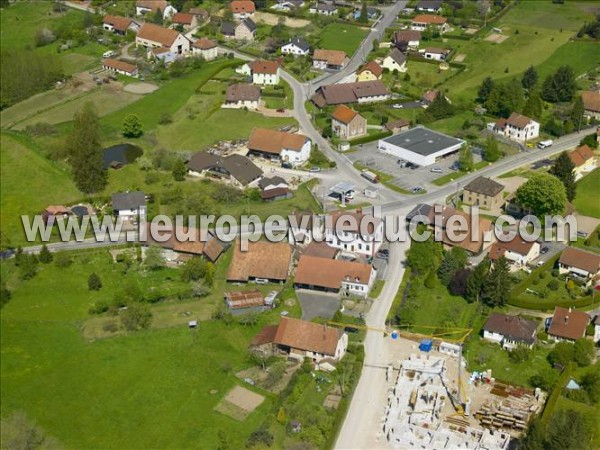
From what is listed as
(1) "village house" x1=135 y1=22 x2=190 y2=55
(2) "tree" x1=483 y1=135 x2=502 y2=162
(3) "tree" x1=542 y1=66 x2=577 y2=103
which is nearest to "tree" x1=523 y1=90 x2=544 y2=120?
(3) "tree" x1=542 y1=66 x2=577 y2=103

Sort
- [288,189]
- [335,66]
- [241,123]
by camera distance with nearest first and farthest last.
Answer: [288,189]
[241,123]
[335,66]

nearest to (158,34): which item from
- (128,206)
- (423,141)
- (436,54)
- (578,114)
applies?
(436,54)

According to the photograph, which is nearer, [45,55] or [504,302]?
[504,302]

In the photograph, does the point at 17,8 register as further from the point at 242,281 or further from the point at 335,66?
the point at 242,281

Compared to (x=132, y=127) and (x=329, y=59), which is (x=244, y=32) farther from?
(x=132, y=127)

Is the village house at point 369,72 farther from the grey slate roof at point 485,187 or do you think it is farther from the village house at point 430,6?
the grey slate roof at point 485,187

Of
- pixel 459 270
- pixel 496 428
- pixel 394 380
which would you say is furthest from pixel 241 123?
pixel 496 428

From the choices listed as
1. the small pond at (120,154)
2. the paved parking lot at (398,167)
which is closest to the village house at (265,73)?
the paved parking lot at (398,167)
